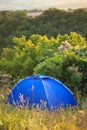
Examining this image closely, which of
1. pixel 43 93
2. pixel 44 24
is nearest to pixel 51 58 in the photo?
pixel 43 93

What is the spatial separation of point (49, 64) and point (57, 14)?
27.1 metres

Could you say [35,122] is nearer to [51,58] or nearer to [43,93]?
[43,93]

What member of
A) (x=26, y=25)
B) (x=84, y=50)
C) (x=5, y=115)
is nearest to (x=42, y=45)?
(x=84, y=50)

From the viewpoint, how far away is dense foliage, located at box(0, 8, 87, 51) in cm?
3397

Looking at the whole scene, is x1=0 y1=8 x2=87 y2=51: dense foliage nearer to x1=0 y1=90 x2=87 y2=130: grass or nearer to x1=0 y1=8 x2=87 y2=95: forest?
x1=0 y1=8 x2=87 y2=95: forest

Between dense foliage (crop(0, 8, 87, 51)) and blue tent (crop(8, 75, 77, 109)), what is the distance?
23.0 metres

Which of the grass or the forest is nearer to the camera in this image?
the grass

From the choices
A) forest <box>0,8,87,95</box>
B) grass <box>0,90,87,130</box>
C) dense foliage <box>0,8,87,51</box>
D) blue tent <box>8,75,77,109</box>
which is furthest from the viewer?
dense foliage <box>0,8,87,51</box>

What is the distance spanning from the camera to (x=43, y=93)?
933cm

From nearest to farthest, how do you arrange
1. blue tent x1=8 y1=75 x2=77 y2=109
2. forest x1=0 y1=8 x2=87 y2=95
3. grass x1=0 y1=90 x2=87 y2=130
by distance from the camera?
grass x1=0 y1=90 x2=87 y2=130 → blue tent x1=8 y1=75 x2=77 y2=109 → forest x1=0 y1=8 x2=87 y2=95

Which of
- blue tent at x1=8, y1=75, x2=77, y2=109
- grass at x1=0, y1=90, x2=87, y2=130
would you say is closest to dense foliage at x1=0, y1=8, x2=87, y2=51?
blue tent at x1=8, y1=75, x2=77, y2=109

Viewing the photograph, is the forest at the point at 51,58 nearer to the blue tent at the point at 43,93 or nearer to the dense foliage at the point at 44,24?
the dense foliage at the point at 44,24

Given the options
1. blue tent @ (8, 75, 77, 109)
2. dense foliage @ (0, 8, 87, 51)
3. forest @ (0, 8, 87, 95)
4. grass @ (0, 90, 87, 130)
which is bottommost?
dense foliage @ (0, 8, 87, 51)

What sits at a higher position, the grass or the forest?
the grass
